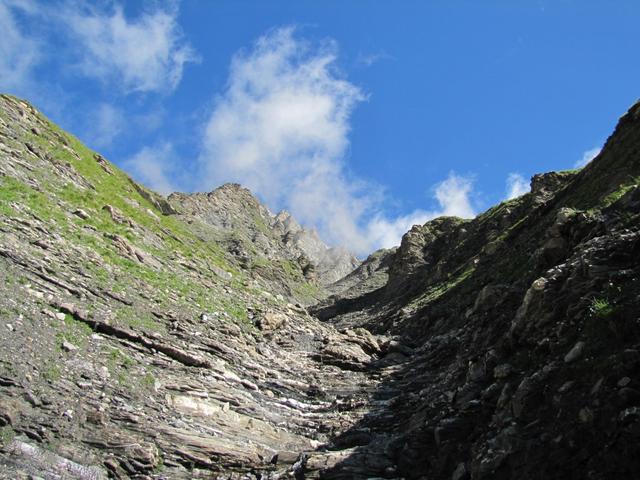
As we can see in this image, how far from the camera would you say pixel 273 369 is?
96.4 feet

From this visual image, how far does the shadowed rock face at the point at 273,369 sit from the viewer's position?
40.5ft

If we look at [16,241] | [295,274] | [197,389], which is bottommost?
[197,389]

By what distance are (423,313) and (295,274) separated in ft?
414

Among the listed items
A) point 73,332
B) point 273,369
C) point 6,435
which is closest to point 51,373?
point 73,332

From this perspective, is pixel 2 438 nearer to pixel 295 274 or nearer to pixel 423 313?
pixel 423 313

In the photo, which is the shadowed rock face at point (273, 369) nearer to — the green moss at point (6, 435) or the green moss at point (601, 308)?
the green moss at point (601, 308)

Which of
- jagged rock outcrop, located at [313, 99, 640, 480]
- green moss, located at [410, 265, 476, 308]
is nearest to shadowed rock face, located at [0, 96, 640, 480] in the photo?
jagged rock outcrop, located at [313, 99, 640, 480]

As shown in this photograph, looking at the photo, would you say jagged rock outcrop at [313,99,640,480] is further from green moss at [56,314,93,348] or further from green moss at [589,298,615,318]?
green moss at [56,314,93,348]

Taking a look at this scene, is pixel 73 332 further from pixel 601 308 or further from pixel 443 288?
pixel 443 288

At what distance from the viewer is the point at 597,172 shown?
1828 inches

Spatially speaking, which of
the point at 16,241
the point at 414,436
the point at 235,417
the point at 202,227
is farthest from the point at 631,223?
the point at 202,227

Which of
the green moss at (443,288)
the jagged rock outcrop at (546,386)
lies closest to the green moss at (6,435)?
the jagged rock outcrop at (546,386)

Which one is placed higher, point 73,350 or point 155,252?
point 155,252

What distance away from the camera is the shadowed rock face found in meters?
12.4
